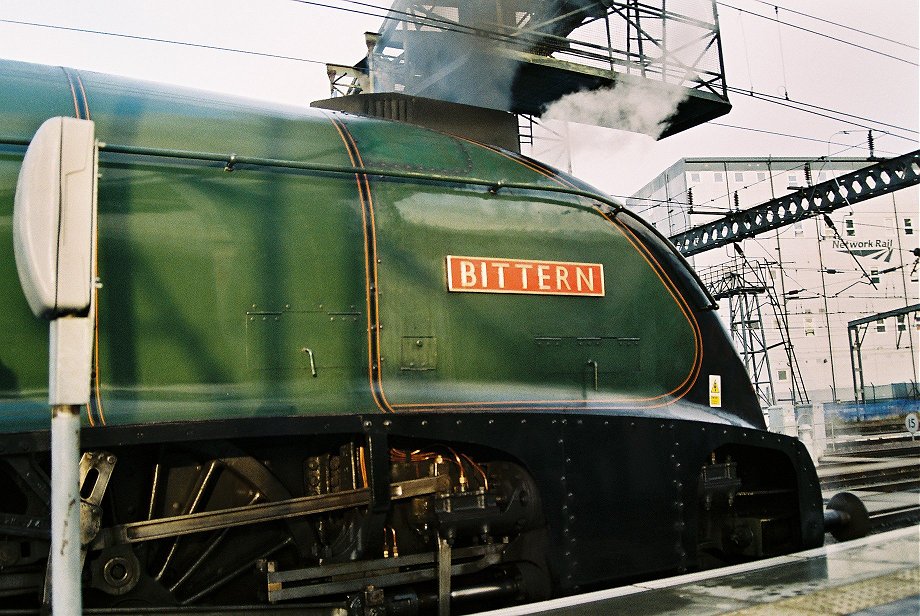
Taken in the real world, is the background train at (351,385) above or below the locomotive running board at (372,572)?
above

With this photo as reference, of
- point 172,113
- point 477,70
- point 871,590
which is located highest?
point 477,70

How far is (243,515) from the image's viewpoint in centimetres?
353

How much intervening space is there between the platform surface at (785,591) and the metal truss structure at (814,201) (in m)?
12.6

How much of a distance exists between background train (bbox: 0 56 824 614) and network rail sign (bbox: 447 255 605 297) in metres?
0.02

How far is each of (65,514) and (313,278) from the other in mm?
2158

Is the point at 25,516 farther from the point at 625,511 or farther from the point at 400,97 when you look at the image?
the point at 400,97

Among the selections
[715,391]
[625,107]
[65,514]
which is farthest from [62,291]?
[625,107]

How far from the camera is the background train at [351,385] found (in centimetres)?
348

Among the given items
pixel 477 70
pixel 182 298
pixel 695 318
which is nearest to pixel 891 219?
pixel 477 70

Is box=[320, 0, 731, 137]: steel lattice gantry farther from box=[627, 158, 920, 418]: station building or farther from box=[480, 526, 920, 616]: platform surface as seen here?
box=[627, 158, 920, 418]: station building

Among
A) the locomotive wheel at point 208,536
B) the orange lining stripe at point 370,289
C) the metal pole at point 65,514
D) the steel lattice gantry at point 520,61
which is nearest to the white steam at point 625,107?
the steel lattice gantry at point 520,61

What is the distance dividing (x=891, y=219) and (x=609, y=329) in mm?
44279

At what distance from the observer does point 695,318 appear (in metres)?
5.19

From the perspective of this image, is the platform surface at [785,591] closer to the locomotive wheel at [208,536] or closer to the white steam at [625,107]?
the locomotive wheel at [208,536]
